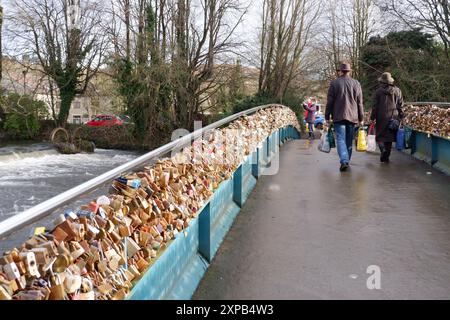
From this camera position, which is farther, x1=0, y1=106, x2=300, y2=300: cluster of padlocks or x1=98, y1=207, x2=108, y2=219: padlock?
x1=98, y1=207, x2=108, y2=219: padlock

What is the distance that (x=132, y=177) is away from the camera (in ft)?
11.9

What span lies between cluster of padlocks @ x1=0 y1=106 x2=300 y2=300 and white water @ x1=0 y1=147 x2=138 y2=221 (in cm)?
1240

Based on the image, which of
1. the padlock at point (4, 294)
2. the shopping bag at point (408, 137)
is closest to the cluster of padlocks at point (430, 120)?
the shopping bag at point (408, 137)

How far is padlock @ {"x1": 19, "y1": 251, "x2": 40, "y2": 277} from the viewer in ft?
7.23

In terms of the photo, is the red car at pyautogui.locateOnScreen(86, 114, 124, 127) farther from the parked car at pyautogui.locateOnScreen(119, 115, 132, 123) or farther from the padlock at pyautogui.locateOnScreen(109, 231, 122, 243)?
the padlock at pyautogui.locateOnScreen(109, 231, 122, 243)

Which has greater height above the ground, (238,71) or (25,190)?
(238,71)

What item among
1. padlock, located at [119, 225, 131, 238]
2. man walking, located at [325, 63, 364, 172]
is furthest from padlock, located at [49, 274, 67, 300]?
man walking, located at [325, 63, 364, 172]

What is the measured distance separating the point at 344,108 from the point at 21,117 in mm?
33005

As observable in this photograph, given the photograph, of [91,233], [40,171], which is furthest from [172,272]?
[40,171]

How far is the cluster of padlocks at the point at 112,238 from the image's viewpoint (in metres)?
2.21

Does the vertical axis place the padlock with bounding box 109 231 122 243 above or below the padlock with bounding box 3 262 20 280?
below
